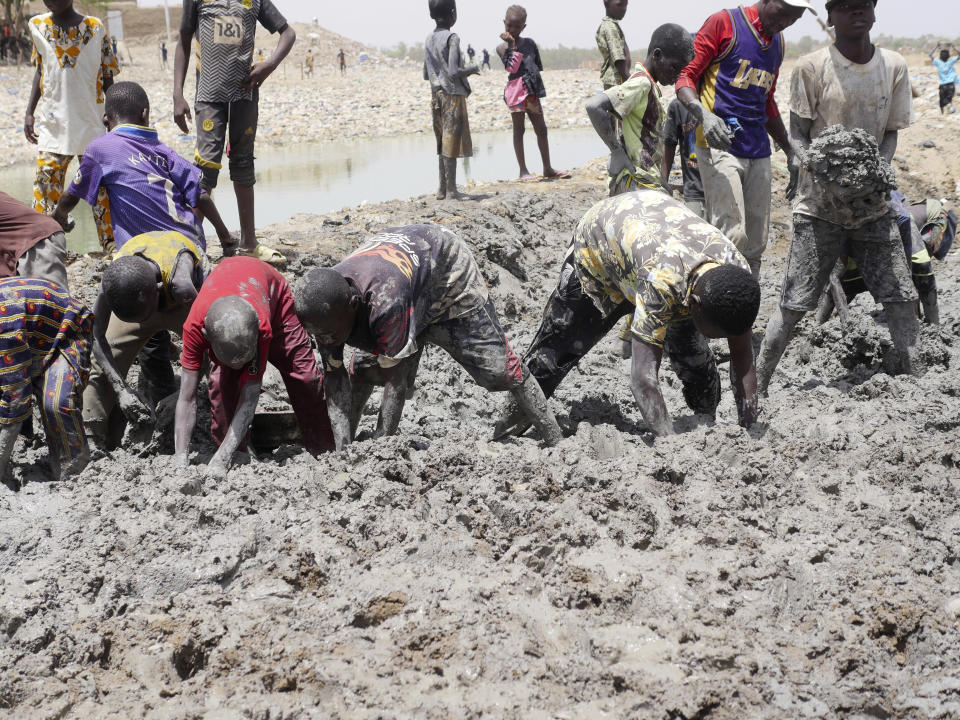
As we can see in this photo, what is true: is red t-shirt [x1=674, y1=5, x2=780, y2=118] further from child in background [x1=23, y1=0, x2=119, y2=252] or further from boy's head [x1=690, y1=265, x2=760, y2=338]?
child in background [x1=23, y1=0, x2=119, y2=252]

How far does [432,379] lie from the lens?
507 centimetres

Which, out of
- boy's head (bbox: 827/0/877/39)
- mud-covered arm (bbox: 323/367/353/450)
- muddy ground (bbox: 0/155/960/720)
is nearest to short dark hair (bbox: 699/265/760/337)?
muddy ground (bbox: 0/155/960/720)

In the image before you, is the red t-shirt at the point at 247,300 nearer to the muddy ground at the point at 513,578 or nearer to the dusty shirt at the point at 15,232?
the muddy ground at the point at 513,578

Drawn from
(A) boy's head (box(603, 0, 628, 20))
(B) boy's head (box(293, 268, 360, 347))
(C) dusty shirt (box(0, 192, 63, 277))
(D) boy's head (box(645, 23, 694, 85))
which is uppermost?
(A) boy's head (box(603, 0, 628, 20))

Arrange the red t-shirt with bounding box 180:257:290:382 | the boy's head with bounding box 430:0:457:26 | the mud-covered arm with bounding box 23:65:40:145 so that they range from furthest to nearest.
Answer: the boy's head with bounding box 430:0:457:26
the mud-covered arm with bounding box 23:65:40:145
the red t-shirt with bounding box 180:257:290:382

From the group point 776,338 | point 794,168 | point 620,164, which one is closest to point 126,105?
point 620,164

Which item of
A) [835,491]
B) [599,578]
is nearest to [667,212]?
[835,491]

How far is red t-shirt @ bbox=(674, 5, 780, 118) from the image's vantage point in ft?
16.1

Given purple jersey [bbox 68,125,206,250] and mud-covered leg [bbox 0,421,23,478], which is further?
purple jersey [bbox 68,125,206,250]

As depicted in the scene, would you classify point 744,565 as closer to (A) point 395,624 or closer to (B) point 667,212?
(A) point 395,624

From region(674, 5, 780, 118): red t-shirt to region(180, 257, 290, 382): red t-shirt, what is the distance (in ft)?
8.44

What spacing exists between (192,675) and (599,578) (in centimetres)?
120

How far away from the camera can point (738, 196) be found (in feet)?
16.4

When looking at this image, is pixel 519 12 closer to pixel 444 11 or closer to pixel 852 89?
pixel 444 11
